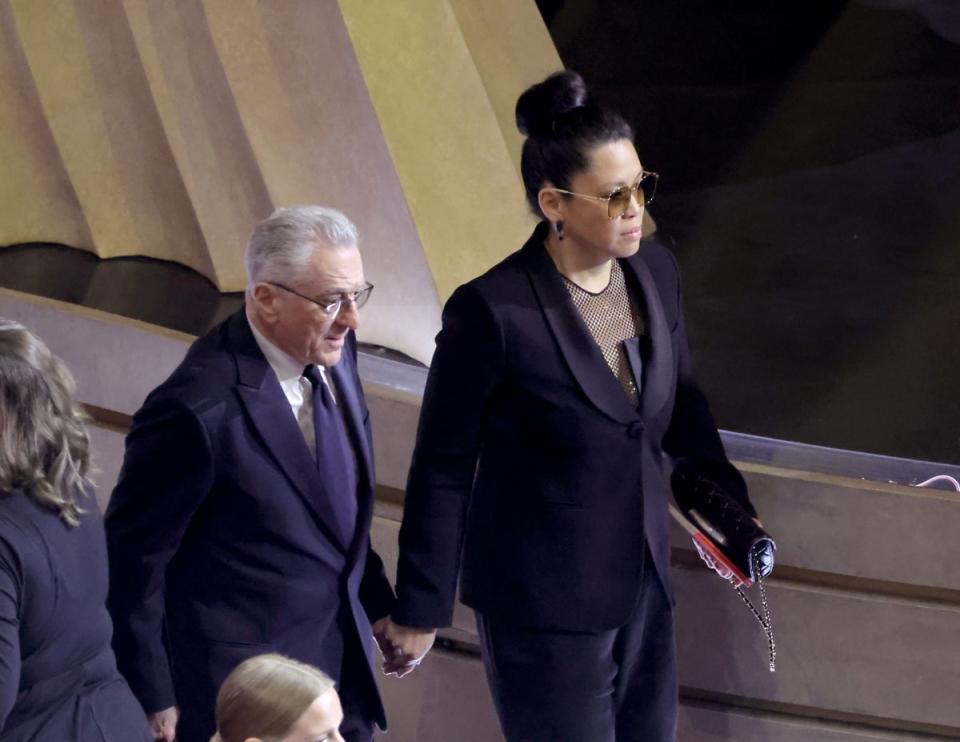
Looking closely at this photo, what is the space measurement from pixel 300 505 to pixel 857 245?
10.5 ft

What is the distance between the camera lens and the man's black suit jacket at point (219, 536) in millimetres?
1950

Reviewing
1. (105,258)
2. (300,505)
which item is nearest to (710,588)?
(300,505)

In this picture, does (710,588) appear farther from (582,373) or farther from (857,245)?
(857,245)

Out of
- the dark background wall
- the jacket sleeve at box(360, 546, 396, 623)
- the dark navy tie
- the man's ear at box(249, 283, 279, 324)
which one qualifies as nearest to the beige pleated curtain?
the dark background wall

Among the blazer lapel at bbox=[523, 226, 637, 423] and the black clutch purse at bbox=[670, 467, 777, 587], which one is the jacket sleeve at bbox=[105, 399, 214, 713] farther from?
the black clutch purse at bbox=[670, 467, 777, 587]

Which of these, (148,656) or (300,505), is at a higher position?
(300,505)

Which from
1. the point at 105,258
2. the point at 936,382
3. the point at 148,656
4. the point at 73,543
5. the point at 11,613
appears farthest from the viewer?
the point at 105,258

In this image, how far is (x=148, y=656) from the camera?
201cm

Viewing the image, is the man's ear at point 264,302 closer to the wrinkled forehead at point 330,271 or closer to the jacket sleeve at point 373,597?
the wrinkled forehead at point 330,271

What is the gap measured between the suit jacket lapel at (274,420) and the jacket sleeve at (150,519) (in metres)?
0.09

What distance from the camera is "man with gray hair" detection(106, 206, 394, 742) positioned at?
195 cm

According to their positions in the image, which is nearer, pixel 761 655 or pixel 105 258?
pixel 761 655

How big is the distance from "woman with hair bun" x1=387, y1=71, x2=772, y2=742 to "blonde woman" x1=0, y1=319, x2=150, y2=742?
55 cm

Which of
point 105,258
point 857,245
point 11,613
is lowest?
point 857,245
